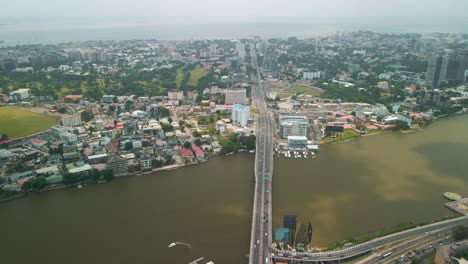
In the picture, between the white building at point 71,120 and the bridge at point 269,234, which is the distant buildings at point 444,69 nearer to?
the bridge at point 269,234

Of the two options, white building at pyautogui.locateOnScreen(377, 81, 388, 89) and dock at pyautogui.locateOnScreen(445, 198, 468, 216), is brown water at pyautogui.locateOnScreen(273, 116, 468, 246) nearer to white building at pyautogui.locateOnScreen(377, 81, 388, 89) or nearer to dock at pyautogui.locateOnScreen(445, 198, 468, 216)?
dock at pyautogui.locateOnScreen(445, 198, 468, 216)

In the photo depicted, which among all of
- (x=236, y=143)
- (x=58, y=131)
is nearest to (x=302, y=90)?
(x=236, y=143)

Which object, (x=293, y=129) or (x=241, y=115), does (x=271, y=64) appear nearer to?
(x=241, y=115)

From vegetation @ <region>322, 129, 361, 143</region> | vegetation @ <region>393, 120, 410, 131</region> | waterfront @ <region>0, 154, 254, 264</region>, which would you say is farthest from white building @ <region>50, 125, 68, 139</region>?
vegetation @ <region>393, 120, 410, 131</region>

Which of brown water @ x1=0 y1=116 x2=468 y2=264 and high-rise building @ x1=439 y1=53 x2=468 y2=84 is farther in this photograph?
high-rise building @ x1=439 y1=53 x2=468 y2=84

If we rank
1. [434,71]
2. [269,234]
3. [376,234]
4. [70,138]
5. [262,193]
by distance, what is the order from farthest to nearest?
[434,71] → [70,138] → [262,193] → [376,234] → [269,234]

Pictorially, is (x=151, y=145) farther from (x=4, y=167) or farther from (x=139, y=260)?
(x=139, y=260)

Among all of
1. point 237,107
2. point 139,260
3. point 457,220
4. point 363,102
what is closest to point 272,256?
point 139,260
